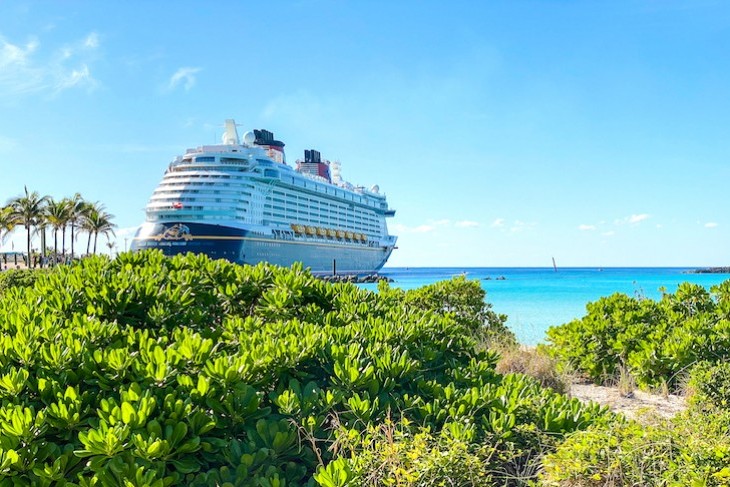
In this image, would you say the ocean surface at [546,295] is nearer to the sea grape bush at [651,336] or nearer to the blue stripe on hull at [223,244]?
the sea grape bush at [651,336]

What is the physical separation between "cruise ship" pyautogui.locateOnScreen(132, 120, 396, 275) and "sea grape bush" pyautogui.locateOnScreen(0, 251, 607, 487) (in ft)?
116

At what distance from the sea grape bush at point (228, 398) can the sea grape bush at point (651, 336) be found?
281cm

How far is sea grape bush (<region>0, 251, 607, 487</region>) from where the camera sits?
202 centimetres

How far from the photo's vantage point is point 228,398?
2.23 meters

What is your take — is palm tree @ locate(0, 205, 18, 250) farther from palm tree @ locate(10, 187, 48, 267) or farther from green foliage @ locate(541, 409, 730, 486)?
green foliage @ locate(541, 409, 730, 486)

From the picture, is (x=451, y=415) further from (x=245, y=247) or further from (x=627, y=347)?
(x=245, y=247)

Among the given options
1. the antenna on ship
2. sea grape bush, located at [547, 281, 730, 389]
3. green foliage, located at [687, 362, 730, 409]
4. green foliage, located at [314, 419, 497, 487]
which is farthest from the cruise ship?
green foliage, located at [314, 419, 497, 487]

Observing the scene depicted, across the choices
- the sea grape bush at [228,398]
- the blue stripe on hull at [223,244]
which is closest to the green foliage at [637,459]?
the sea grape bush at [228,398]

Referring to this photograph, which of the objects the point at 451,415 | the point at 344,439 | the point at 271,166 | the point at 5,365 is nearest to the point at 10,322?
the point at 5,365

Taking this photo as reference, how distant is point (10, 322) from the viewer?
10.1ft

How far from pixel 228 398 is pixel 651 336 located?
16.2 ft

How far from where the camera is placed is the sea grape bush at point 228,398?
202 cm

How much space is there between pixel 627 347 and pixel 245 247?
36.8 m

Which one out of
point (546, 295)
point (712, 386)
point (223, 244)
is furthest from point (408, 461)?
point (223, 244)
